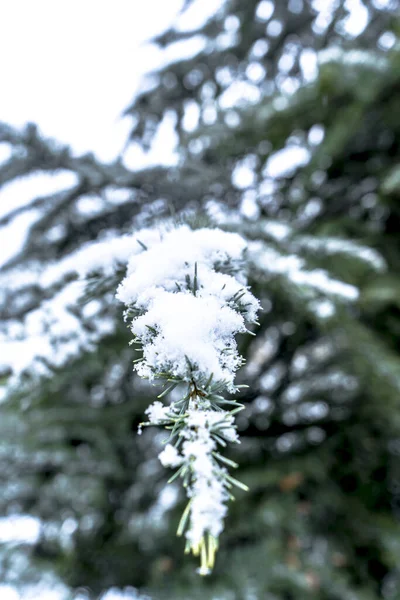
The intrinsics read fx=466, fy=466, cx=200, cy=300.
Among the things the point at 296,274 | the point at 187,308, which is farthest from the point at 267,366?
the point at 187,308

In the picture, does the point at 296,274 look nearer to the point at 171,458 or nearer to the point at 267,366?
the point at 171,458

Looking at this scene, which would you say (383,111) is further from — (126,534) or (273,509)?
(126,534)

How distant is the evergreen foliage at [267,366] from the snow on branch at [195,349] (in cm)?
45

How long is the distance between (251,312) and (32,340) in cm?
42

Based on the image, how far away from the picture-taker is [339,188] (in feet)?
6.06

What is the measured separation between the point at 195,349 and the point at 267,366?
147cm

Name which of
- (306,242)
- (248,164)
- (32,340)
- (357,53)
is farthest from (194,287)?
(248,164)

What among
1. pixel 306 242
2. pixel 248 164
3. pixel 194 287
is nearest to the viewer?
pixel 194 287

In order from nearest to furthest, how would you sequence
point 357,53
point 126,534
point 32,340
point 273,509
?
point 32,340, point 357,53, point 273,509, point 126,534

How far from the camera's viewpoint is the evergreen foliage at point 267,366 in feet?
3.93

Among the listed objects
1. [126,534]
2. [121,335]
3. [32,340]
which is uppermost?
[32,340]

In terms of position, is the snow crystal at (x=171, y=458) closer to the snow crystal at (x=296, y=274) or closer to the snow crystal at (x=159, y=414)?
the snow crystal at (x=159, y=414)

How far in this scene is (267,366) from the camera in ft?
5.82

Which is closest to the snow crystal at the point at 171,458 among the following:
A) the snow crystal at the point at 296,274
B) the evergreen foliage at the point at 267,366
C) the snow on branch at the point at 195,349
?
the snow on branch at the point at 195,349
